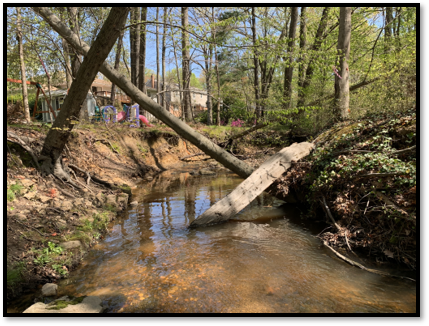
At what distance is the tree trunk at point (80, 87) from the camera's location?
5.11 meters

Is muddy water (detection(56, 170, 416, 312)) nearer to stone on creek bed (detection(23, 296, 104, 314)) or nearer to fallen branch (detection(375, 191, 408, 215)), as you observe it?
stone on creek bed (detection(23, 296, 104, 314))

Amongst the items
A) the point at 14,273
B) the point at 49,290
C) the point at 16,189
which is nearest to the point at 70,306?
the point at 49,290

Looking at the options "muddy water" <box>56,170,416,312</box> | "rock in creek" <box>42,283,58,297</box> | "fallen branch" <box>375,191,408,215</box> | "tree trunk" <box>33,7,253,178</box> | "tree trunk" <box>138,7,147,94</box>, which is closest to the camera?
"muddy water" <box>56,170,416,312</box>

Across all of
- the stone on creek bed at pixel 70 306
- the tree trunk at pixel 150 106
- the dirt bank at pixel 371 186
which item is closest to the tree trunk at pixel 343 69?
the dirt bank at pixel 371 186

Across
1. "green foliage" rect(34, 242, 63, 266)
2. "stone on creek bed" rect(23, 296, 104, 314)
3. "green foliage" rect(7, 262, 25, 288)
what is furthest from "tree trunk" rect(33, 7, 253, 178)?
"stone on creek bed" rect(23, 296, 104, 314)

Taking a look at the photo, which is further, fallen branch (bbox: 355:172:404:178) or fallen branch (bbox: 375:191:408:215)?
fallen branch (bbox: 355:172:404:178)

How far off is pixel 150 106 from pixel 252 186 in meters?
3.31

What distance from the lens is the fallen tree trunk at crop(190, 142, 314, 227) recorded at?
19.9 feet

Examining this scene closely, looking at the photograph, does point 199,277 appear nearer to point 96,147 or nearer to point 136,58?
point 96,147

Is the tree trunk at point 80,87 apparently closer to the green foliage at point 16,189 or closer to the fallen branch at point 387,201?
the green foliage at point 16,189

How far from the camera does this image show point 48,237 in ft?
14.1

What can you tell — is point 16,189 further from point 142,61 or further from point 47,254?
point 142,61

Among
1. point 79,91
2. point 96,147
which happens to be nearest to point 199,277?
point 79,91

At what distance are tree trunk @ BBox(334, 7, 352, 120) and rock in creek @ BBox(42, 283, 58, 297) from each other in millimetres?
8315
